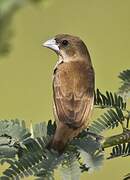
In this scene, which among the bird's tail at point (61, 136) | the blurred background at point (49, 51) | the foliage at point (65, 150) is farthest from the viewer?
the blurred background at point (49, 51)

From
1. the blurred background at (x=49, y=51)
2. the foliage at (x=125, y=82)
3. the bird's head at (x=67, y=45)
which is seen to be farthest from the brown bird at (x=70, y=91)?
the blurred background at (x=49, y=51)

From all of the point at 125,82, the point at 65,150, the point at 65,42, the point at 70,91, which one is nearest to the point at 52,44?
the point at 65,42

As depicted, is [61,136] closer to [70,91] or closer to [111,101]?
[111,101]

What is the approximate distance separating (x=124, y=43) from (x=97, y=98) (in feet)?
18.3

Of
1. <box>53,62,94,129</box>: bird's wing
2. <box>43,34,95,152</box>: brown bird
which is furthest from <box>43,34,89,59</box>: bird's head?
<box>53,62,94,129</box>: bird's wing

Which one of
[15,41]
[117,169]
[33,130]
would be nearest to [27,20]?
[15,41]

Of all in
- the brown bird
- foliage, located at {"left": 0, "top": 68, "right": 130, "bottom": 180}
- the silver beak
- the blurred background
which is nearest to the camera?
foliage, located at {"left": 0, "top": 68, "right": 130, "bottom": 180}

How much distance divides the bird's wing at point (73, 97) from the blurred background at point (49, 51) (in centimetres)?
421

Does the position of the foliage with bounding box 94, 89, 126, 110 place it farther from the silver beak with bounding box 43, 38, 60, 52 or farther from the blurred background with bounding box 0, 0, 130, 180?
the blurred background with bounding box 0, 0, 130, 180

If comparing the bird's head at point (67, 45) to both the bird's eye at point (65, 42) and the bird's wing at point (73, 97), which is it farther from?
the bird's wing at point (73, 97)

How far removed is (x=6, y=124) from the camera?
2.39m

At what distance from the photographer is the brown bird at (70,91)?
2.50 meters

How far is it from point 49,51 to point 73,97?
18.3 ft

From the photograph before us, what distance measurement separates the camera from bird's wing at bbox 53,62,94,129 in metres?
2.59
